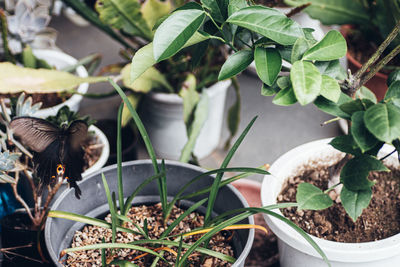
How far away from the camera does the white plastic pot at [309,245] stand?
0.77 m

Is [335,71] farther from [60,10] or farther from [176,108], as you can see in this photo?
[60,10]

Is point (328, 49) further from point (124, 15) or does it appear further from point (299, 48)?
point (124, 15)

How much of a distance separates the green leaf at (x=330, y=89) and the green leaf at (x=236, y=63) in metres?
0.10

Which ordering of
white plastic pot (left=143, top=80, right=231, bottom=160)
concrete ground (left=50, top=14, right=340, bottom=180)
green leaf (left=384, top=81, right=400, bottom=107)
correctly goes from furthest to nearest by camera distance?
1. concrete ground (left=50, top=14, right=340, bottom=180)
2. white plastic pot (left=143, top=80, right=231, bottom=160)
3. green leaf (left=384, top=81, right=400, bottom=107)

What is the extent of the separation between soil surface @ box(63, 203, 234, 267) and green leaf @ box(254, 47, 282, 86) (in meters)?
0.32

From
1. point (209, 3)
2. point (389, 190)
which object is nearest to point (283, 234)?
point (389, 190)

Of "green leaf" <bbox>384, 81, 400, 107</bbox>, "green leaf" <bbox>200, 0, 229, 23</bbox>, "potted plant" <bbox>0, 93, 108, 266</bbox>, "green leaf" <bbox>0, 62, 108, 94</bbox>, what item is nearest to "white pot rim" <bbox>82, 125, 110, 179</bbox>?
"potted plant" <bbox>0, 93, 108, 266</bbox>

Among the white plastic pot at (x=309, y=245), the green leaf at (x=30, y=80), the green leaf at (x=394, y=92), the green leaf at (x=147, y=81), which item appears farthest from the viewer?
the green leaf at (x=147, y=81)

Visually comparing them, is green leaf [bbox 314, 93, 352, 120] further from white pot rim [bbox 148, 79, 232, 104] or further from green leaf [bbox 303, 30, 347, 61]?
white pot rim [bbox 148, 79, 232, 104]

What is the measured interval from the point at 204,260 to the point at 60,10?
1.43 m

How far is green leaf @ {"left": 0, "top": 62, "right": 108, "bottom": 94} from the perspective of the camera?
97cm

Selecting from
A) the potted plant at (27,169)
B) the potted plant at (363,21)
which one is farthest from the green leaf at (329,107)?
the potted plant at (363,21)

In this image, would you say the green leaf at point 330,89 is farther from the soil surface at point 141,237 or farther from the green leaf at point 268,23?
the soil surface at point 141,237

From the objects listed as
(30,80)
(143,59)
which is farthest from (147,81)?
(143,59)
